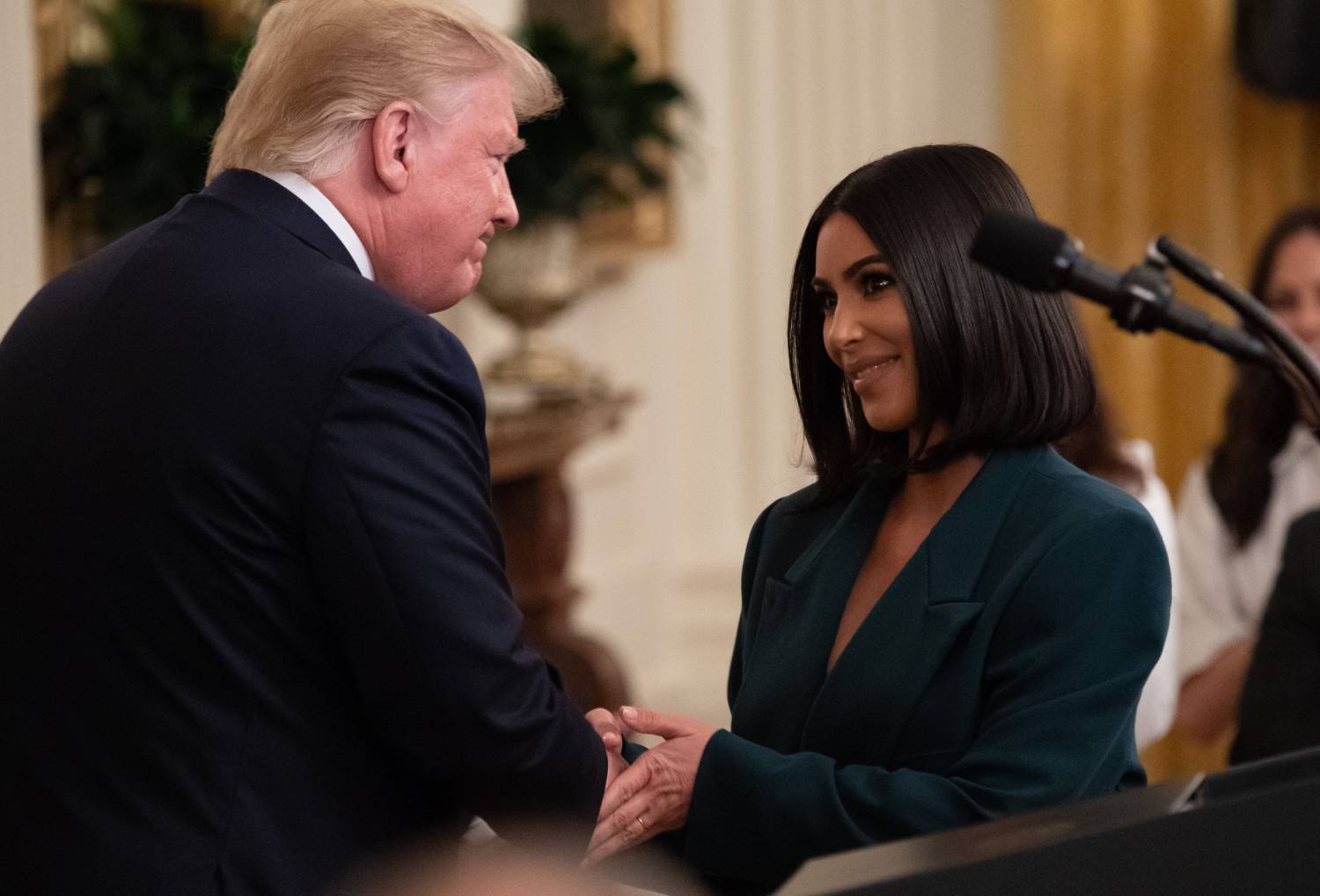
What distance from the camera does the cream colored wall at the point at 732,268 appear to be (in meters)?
6.16

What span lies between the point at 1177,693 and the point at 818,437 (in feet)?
7.13

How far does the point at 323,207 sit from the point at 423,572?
46 centimetres

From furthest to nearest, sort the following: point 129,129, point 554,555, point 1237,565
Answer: point 554,555
point 1237,565
point 129,129

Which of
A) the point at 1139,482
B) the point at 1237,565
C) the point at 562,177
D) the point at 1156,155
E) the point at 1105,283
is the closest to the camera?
the point at 1105,283

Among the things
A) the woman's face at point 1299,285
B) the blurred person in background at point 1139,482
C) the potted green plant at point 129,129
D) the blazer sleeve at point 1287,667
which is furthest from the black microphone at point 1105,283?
the woman's face at point 1299,285

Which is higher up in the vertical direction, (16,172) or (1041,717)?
(16,172)

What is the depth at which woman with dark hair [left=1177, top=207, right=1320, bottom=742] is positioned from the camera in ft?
12.8

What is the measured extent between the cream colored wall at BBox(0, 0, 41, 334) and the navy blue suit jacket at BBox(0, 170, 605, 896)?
124cm

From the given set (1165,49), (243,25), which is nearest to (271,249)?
(243,25)

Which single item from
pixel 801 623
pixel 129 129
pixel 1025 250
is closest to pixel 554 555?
pixel 129 129

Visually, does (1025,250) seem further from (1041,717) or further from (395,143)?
(395,143)

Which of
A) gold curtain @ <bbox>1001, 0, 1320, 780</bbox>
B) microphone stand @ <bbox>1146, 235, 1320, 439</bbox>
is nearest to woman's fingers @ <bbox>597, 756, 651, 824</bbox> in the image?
microphone stand @ <bbox>1146, 235, 1320, 439</bbox>

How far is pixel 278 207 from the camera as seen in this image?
1.77 meters

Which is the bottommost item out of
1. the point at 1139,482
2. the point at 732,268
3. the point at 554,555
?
the point at 554,555
